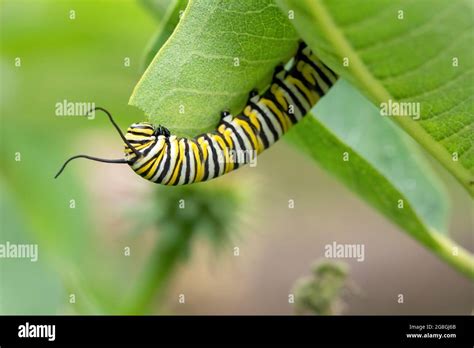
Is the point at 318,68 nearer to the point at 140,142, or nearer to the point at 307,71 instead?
the point at 307,71

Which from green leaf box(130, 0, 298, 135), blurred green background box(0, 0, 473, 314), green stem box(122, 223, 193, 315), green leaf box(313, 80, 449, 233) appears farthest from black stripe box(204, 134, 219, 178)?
green stem box(122, 223, 193, 315)

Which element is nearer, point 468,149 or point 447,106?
point 447,106

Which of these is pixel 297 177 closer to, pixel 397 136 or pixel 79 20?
pixel 79 20

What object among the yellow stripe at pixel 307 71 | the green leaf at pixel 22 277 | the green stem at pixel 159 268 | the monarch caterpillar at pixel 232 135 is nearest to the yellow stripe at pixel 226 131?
the monarch caterpillar at pixel 232 135

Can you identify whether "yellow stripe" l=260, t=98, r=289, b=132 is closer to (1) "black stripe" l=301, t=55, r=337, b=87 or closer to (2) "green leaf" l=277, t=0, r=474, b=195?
(1) "black stripe" l=301, t=55, r=337, b=87

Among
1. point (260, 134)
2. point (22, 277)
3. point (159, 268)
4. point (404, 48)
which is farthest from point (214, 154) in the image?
point (22, 277)

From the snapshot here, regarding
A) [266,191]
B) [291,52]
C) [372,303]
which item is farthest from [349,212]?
[291,52]
